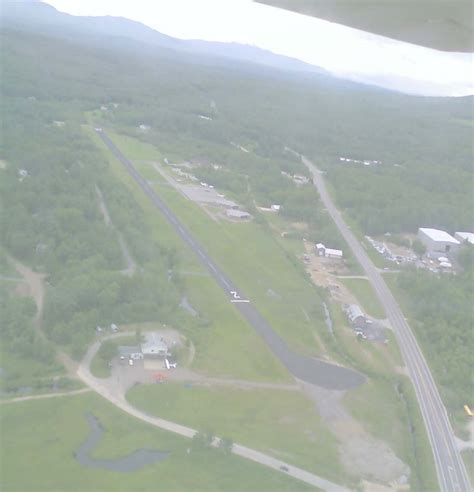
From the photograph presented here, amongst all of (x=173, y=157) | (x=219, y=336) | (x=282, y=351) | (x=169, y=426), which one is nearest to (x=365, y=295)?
(x=282, y=351)

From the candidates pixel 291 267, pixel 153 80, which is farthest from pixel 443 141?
pixel 291 267

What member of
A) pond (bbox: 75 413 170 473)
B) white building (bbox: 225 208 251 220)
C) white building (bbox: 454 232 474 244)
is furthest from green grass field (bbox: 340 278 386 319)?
pond (bbox: 75 413 170 473)

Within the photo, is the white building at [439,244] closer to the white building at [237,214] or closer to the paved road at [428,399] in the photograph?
the paved road at [428,399]

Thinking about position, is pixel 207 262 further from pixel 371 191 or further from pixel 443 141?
pixel 443 141

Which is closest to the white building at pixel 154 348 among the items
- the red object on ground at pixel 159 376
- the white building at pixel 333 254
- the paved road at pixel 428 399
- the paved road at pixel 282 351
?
the red object on ground at pixel 159 376

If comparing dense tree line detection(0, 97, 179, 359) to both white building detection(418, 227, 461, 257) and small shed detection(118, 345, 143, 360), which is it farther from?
white building detection(418, 227, 461, 257)

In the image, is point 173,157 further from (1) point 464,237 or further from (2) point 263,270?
(1) point 464,237

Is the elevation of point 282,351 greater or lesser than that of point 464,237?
lesser
